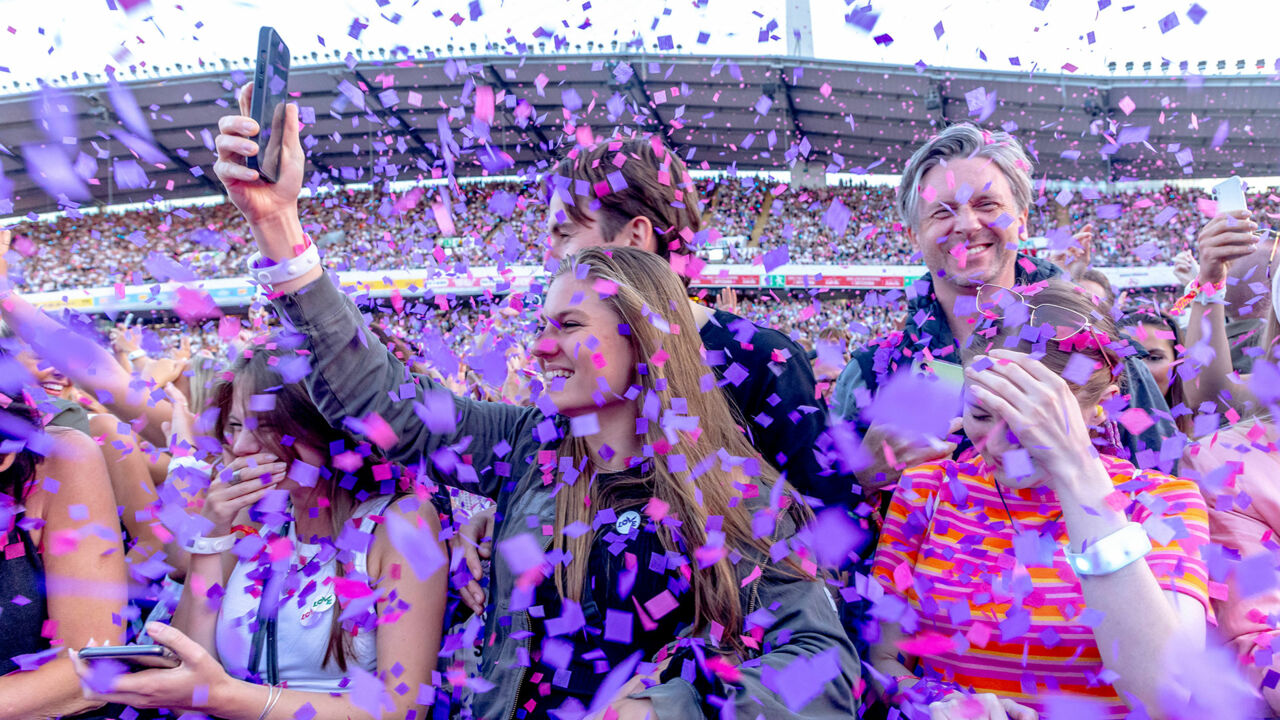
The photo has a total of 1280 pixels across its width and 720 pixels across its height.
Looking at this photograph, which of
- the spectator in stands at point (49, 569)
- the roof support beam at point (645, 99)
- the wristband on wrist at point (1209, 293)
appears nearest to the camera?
the spectator in stands at point (49, 569)

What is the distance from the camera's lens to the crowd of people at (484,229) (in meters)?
20.7

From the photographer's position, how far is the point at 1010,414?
57.7 inches

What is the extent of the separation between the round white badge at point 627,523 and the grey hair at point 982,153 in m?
1.38

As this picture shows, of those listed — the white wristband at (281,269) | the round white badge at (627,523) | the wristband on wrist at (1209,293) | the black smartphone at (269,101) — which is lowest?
the round white badge at (627,523)

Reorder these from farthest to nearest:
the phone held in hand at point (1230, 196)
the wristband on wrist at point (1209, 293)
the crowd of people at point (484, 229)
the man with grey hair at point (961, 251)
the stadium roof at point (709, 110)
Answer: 1. the crowd of people at point (484, 229)
2. the stadium roof at point (709, 110)
3. the wristband on wrist at point (1209, 293)
4. the phone held in hand at point (1230, 196)
5. the man with grey hair at point (961, 251)

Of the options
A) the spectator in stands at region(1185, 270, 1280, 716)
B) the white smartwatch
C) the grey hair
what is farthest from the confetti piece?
the grey hair

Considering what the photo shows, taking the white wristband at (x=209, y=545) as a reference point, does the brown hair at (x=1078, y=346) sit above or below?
above

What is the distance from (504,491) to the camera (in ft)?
6.30

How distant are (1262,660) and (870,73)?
17523mm

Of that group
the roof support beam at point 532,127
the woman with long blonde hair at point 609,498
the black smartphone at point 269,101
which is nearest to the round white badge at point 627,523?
the woman with long blonde hair at point 609,498

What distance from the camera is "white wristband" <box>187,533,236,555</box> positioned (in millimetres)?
2029

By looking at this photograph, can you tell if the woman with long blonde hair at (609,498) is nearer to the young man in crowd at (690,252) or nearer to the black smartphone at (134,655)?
the young man in crowd at (690,252)

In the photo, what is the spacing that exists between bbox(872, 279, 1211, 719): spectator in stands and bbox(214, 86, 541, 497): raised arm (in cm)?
98

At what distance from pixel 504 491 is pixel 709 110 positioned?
17.2 meters
